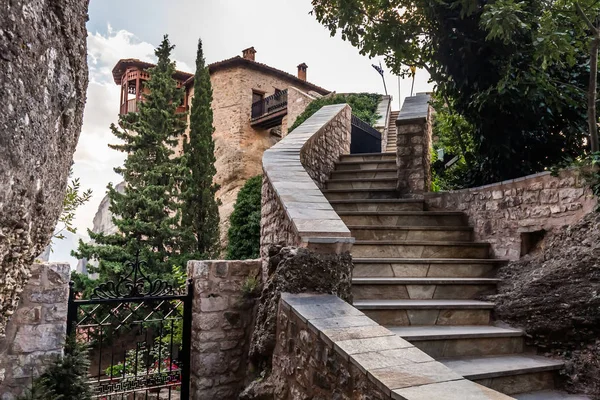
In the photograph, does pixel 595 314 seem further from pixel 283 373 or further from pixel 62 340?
pixel 62 340

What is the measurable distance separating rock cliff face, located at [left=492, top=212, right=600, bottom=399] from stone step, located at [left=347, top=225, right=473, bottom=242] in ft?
3.19

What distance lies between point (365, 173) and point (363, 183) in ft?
1.01

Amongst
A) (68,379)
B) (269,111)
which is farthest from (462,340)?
(269,111)

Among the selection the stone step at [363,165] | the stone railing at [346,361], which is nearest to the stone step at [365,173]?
the stone step at [363,165]

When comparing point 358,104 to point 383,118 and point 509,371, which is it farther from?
point 509,371

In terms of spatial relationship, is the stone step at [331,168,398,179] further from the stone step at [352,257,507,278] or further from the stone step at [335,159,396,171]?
the stone step at [352,257,507,278]

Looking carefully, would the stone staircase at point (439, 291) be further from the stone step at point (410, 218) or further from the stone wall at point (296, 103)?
the stone wall at point (296, 103)

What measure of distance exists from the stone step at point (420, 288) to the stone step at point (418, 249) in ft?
1.69

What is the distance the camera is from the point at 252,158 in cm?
1927

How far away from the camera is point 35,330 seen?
2914 mm

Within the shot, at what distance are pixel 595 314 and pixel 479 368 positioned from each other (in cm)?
93

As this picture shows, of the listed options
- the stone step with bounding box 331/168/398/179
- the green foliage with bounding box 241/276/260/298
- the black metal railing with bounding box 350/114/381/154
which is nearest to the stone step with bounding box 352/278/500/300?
the green foliage with bounding box 241/276/260/298


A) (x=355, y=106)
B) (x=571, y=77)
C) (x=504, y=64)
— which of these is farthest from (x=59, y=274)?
(x=355, y=106)

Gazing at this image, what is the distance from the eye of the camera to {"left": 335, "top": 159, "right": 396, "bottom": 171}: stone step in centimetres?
598
